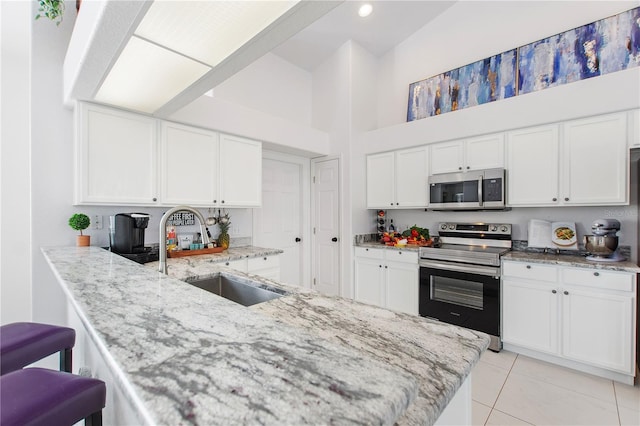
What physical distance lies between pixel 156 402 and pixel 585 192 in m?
3.34

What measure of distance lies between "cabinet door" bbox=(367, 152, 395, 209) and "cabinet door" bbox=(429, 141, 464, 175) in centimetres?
54

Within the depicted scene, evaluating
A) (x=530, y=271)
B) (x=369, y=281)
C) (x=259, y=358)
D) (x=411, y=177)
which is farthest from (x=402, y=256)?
(x=259, y=358)

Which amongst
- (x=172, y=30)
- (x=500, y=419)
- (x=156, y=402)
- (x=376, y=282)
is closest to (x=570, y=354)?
(x=500, y=419)

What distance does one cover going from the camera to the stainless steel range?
2.65m

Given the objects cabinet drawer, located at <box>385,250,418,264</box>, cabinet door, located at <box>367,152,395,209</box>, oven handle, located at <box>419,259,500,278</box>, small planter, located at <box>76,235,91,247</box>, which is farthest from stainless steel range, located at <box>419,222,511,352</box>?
small planter, located at <box>76,235,91,247</box>

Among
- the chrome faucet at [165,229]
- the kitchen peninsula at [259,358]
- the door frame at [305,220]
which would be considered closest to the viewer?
the kitchen peninsula at [259,358]

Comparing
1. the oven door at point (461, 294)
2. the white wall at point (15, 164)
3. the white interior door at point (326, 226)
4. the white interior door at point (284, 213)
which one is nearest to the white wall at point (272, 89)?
the white interior door at point (284, 213)

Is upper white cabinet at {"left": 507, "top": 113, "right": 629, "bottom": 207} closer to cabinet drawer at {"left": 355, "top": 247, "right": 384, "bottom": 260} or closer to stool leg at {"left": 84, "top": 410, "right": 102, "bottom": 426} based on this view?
cabinet drawer at {"left": 355, "top": 247, "right": 384, "bottom": 260}

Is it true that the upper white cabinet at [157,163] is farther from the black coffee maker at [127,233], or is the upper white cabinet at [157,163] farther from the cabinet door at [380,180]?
the cabinet door at [380,180]

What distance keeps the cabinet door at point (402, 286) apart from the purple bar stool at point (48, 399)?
9.72ft

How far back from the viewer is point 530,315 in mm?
2494

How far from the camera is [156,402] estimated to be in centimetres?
36

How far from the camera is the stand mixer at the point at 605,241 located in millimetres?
2273

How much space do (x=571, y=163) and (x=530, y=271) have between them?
3.48 feet
